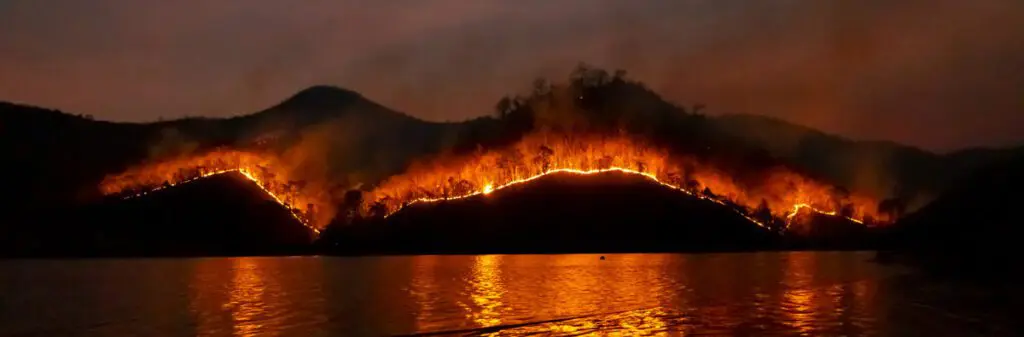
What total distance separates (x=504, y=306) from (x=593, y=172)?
78.1 m

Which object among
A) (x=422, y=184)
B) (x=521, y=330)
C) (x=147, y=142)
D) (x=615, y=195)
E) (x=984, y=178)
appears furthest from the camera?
(x=147, y=142)

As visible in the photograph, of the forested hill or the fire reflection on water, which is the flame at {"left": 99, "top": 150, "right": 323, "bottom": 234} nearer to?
the forested hill

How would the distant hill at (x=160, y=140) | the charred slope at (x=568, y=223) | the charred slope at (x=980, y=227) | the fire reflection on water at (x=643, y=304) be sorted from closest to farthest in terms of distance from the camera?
1. the fire reflection on water at (x=643, y=304)
2. the charred slope at (x=980, y=227)
3. the charred slope at (x=568, y=223)
4. the distant hill at (x=160, y=140)

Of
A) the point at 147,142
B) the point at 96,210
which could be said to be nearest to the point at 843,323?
the point at 96,210

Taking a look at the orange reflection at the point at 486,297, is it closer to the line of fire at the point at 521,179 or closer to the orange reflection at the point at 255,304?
the orange reflection at the point at 255,304

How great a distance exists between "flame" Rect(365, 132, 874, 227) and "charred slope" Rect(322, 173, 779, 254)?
156cm

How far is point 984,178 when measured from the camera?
59.6m

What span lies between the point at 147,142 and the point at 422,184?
4606 cm

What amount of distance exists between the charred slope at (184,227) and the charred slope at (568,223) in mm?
8508

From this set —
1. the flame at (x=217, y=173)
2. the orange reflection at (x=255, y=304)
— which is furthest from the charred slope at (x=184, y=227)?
the orange reflection at (x=255, y=304)

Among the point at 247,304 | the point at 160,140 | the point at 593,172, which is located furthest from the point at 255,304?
the point at 160,140

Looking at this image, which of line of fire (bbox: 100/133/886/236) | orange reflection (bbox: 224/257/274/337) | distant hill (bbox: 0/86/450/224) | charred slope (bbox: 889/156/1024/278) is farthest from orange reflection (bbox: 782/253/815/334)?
distant hill (bbox: 0/86/450/224)

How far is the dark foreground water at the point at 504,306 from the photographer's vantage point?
996 inches

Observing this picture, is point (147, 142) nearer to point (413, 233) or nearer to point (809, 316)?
point (413, 233)
